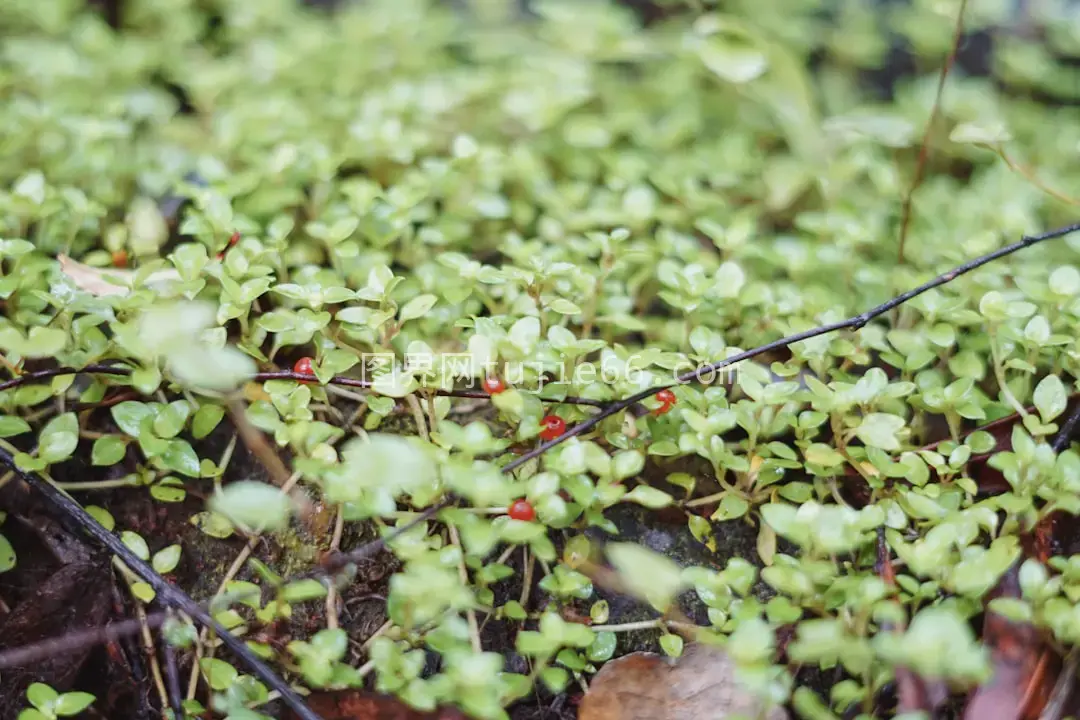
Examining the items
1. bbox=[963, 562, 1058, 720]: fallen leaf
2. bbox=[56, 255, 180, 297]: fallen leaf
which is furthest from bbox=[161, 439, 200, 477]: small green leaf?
bbox=[963, 562, 1058, 720]: fallen leaf

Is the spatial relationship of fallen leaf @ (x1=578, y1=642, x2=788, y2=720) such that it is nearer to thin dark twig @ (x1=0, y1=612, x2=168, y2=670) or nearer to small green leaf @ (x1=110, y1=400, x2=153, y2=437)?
thin dark twig @ (x1=0, y1=612, x2=168, y2=670)

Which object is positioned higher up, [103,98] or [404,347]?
[103,98]

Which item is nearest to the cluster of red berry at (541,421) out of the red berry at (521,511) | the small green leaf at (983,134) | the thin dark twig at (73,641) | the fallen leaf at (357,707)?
the red berry at (521,511)

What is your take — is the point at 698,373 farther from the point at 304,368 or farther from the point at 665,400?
the point at 304,368

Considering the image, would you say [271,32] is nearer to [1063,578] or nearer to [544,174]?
[544,174]

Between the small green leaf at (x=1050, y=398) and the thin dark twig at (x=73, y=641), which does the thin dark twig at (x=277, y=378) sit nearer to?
the thin dark twig at (x=73, y=641)

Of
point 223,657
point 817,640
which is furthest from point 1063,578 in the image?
point 223,657
